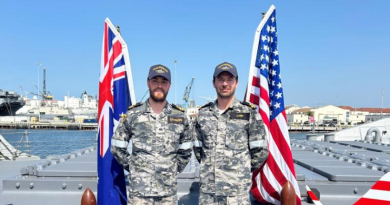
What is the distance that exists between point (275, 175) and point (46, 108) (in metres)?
103

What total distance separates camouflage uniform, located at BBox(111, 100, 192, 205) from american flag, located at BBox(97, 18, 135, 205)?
52 cm

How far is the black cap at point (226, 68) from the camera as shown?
2.79m

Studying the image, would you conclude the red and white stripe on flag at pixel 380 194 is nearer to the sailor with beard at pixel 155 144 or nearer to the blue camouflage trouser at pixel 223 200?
the blue camouflage trouser at pixel 223 200

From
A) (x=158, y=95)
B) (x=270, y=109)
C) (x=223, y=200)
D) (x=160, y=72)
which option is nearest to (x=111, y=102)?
(x=158, y=95)

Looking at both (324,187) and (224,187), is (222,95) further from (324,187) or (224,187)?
(324,187)

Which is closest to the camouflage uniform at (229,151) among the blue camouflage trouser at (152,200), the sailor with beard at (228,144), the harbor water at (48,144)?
the sailor with beard at (228,144)

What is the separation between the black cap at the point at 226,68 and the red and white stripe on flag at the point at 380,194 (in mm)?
1810

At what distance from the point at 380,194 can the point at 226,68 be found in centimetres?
204

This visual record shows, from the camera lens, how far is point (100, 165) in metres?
3.37

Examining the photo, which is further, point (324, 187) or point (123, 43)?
point (324, 187)

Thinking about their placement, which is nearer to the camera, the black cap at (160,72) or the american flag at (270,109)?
the black cap at (160,72)

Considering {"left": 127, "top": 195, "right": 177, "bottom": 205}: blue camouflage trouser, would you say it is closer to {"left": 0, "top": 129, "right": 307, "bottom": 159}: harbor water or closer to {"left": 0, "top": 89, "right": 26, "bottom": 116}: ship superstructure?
{"left": 0, "top": 129, "right": 307, "bottom": 159}: harbor water

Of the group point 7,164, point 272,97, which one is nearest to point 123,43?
point 272,97

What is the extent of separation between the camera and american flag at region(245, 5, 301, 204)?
3.50m
